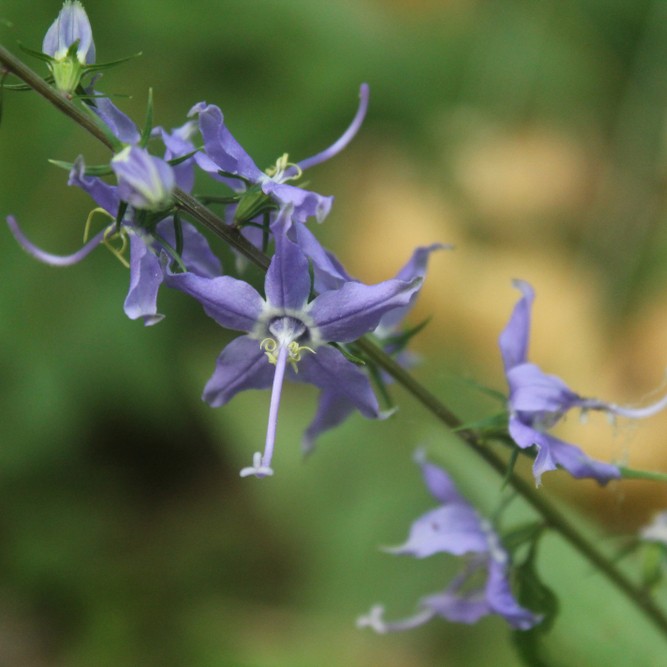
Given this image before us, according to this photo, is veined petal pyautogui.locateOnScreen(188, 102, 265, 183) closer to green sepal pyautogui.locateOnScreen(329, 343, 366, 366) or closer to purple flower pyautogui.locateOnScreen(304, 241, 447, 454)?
purple flower pyautogui.locateOnScreen(304, 241, 447, 454)

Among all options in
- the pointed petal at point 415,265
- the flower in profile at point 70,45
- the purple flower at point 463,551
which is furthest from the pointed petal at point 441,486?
the flower in profile at point 70,45

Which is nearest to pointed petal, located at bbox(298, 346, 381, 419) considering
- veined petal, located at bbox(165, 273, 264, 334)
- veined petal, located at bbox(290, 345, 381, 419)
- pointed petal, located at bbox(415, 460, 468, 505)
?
veined petal, located at bbox(290, 345, 381, 419)

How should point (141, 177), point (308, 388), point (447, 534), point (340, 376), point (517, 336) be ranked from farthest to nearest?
point (308, 388) → point (447, 534) → point (517, 336) → point (340, 376) → point (141, 177)

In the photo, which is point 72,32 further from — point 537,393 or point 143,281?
point 537,393

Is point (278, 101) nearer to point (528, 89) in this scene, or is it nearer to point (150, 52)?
point (150, 52)

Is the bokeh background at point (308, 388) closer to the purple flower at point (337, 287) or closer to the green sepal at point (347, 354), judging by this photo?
the purple flower at point (337, 287)

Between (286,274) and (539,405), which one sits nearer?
(286,274)

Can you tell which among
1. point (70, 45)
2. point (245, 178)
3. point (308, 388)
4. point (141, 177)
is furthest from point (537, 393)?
point (308, 388)
